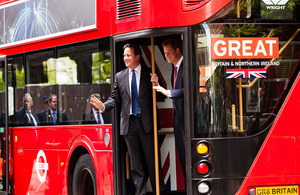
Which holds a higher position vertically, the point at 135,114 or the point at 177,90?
the point at 177,90

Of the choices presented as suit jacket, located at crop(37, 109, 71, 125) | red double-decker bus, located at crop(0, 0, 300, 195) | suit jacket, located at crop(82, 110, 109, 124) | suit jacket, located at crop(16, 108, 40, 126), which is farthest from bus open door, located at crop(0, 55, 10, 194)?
suit jacket, located at crop(82, 110, 109, 124)

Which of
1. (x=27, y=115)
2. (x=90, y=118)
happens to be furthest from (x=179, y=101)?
(x=27, y=115)

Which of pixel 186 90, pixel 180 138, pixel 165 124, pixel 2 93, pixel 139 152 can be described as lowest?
pixel 139 152

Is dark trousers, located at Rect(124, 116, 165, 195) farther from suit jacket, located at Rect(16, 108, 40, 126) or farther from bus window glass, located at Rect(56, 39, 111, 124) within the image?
suit jacket, located at Rect(16, 108, 40, 126)

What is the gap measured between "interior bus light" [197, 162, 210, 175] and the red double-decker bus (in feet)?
0.04

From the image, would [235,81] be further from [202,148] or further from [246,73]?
[202,148]

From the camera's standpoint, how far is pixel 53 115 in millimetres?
10078

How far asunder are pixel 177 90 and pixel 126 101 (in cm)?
78

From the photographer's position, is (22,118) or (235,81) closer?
(235,81)

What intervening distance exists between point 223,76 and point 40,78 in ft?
11.6

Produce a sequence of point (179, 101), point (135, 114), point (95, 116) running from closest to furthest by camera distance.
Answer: point (179, 101) → point (135, 114) → point (95, 116)

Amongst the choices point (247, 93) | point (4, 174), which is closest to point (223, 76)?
point (247, 93)

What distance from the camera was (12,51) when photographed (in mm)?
11211

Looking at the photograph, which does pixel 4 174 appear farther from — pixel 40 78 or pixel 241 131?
pixel 241 131
